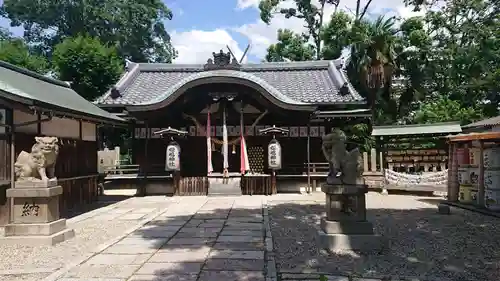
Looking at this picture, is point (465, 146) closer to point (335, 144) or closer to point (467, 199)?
point (467, 199)

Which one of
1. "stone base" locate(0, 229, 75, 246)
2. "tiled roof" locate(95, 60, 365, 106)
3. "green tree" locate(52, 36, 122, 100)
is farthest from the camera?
"green tree" locate(52, 36, 122, 100)

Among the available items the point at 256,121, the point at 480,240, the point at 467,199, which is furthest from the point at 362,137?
the point at 480,240

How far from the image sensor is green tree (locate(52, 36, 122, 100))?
22.6 m

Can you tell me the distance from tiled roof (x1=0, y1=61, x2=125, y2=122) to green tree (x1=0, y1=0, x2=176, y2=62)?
23398 mm

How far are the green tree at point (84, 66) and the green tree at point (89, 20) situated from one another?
12705 millimetres

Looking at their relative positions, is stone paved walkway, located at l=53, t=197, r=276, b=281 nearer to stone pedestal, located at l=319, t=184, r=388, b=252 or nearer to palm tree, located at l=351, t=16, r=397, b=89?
stone pedestal, located at l=319, t=184, r=388, b=252

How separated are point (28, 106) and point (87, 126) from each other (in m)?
5.35

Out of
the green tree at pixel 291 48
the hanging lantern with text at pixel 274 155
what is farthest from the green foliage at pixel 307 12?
the hanging lantern with text at pixel 274 155

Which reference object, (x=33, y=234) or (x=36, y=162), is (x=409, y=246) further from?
(x=36, y=162)

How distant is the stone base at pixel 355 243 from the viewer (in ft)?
21.6

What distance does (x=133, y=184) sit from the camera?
57.4 ft

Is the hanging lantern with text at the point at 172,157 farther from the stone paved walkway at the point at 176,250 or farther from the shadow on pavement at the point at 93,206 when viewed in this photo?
the stone paved walkway at the point at 176,250

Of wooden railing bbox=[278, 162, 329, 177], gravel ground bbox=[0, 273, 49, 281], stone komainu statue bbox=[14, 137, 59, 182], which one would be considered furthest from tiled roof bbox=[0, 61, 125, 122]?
wooden railing bbox=[278, 162, 329, 177]

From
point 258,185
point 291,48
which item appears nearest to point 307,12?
point 291,48
